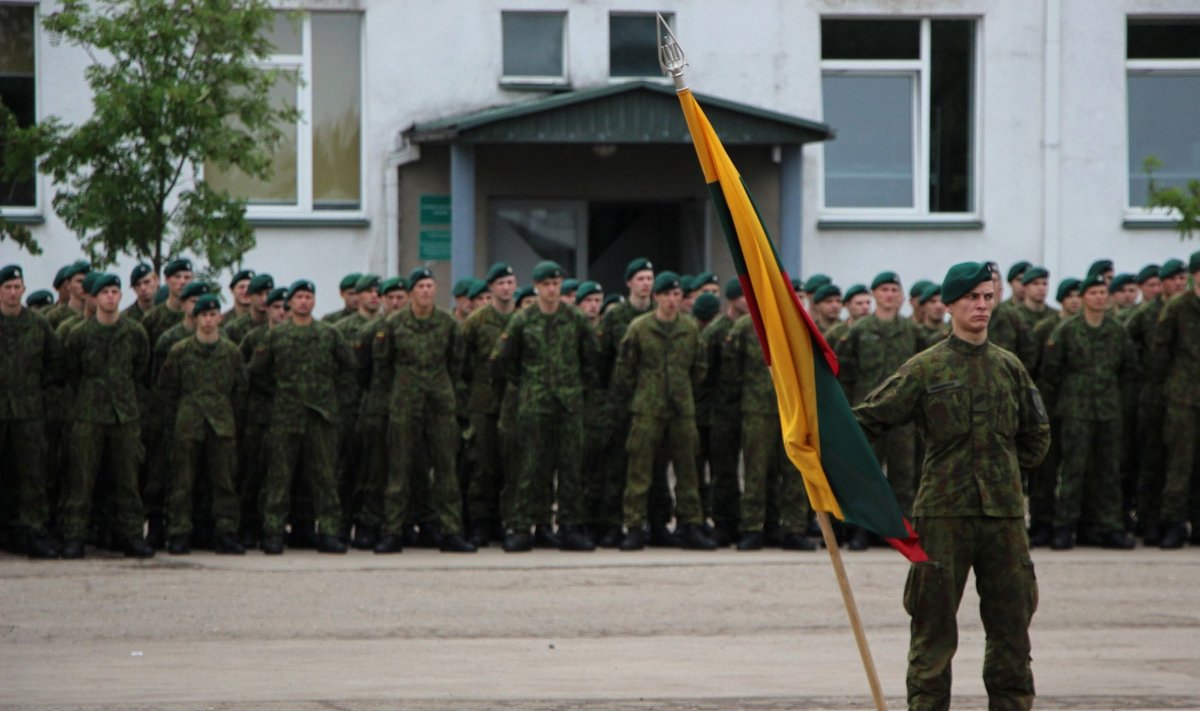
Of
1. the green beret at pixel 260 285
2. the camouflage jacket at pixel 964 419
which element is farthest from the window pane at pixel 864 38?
the camouflage jacket at pixel 964 419

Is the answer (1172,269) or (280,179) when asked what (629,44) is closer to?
(280,179)

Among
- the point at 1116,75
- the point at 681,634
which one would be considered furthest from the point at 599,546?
the point at 1116,75

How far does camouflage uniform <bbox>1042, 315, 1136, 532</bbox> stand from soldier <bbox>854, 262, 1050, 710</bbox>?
738 cm

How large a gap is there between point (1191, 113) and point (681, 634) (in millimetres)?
15560

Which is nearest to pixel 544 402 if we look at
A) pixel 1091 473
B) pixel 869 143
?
pixel 1091 473

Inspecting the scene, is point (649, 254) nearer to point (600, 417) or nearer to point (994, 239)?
point (994, 239)

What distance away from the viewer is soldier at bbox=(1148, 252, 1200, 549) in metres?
15.1

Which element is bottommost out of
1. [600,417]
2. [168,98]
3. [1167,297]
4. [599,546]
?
[599,546]

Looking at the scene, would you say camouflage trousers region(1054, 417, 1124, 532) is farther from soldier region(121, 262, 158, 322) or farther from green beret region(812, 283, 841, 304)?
soldier region(121, 262, 158, 322)

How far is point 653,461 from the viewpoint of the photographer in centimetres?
1508

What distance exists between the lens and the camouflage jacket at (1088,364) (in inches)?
594

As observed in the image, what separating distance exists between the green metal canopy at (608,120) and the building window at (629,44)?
1746mm

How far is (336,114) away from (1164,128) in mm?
10525

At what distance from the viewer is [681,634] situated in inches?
430
